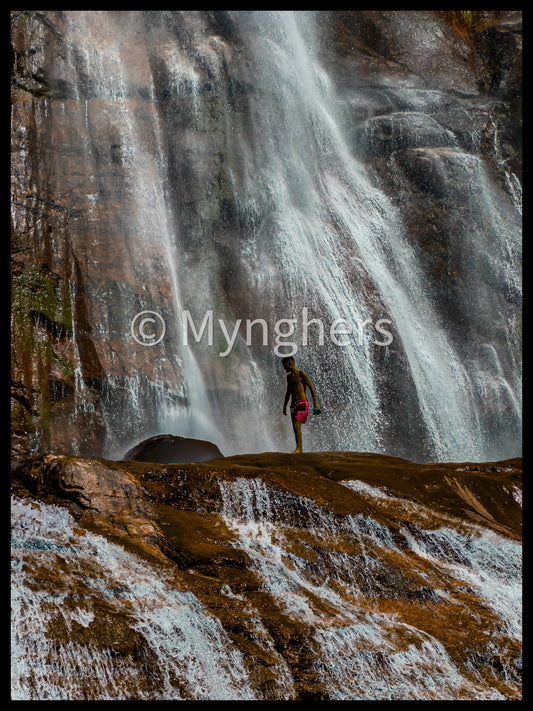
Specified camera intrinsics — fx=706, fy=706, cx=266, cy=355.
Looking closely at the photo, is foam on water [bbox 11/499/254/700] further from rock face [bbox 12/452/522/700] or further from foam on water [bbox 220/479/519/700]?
foam on water [bbox 220/479/519/700]

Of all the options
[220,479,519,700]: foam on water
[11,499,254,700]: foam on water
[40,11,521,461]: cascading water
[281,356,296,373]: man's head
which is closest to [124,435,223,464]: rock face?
[281,356,296,373]: man's head

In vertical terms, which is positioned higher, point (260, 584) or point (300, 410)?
point (300, 410)

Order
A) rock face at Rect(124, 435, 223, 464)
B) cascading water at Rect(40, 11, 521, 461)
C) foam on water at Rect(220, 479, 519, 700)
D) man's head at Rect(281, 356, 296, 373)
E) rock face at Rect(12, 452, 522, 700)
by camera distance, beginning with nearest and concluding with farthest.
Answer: rock face at Rect(12, 452, 522, 700) → foam on water at Rect(220, 479, 519, 700) → man's head at Rect(281, 356, 296, 373) → rock face at Rect(124, 435, 223, 464) → cascading water at Rect(40, 11, 521, 461)

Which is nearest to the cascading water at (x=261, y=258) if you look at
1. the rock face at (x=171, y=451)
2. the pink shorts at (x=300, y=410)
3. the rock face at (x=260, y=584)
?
the rock face at (x=171, y=451)

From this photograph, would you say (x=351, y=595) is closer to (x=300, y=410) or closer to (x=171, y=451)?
(x=300, y=410)

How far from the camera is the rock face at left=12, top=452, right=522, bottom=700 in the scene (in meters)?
5.27

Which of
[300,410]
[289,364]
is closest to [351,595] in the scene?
[300,410]

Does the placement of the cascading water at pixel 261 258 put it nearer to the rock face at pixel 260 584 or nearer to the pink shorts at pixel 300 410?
the pink shorts at pixel 300 410

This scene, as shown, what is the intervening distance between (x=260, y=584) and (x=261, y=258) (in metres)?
11.1

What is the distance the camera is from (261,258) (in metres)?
16.5

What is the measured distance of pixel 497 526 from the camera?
786 cm

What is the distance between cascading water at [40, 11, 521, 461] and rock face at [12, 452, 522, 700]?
6086 millimetres

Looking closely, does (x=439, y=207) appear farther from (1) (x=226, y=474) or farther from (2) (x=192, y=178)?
(1) (x=226, y=474)
